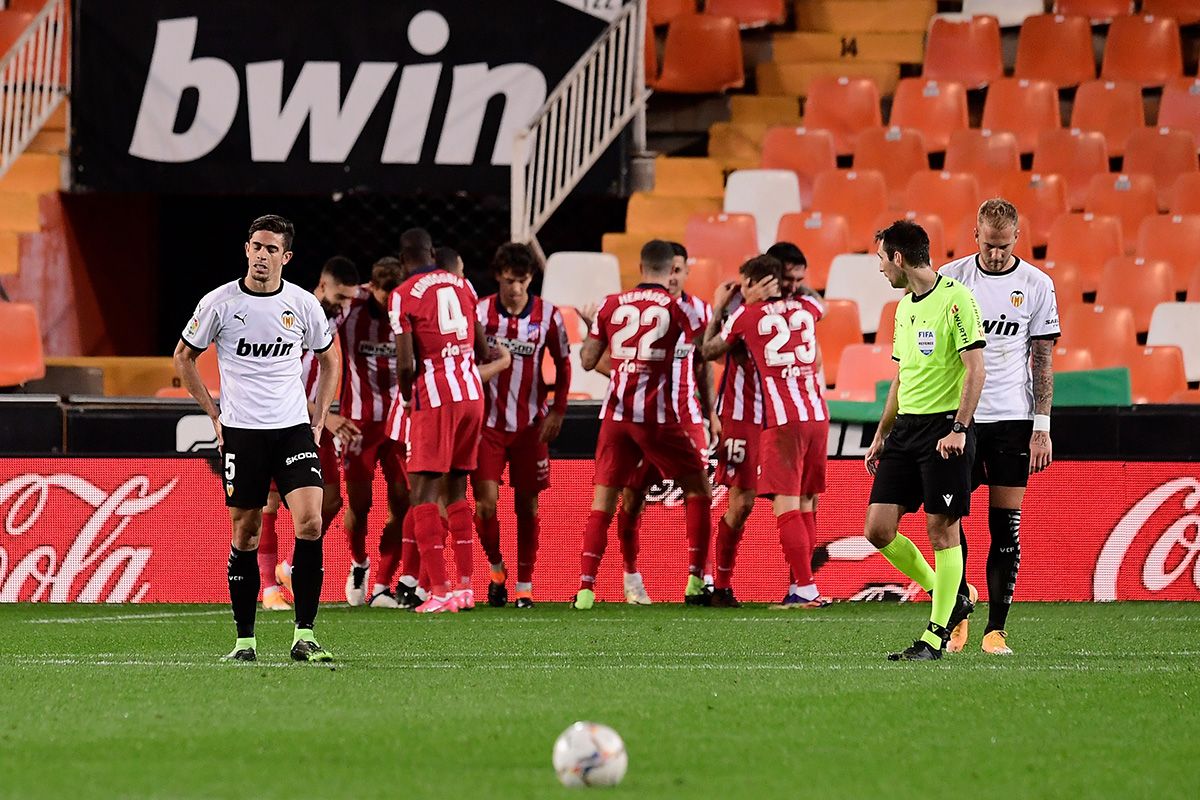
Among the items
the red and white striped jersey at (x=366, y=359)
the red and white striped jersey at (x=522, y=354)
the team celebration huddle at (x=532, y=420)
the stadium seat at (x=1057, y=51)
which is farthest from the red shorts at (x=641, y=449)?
the stadium seat at (x=1057, y=51)

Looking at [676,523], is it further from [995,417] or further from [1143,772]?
[1143,772]

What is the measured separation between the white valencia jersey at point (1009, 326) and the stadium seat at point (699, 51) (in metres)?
9.00

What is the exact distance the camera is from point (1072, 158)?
1598 cm

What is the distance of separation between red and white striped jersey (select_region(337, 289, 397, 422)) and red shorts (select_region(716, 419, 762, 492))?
2005mm

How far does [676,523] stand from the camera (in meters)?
11.6

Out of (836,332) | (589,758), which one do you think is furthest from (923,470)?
(836,332)

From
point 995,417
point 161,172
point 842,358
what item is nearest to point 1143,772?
point 995,417

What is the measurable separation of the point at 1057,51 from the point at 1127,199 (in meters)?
2.00

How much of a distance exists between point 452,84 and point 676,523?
17.4 feet

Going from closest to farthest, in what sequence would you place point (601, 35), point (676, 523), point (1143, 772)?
point (1143, 772) < point (676, 523) < point (601, 35)

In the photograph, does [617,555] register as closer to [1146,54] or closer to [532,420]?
[532,420]

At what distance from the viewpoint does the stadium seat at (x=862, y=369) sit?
13094mm

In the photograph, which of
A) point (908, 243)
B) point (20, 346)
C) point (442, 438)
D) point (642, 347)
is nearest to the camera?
point (908, 243)

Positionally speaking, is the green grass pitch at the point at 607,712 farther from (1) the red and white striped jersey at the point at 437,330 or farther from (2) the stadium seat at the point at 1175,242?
(2) the stadium seat at the point at 1175,242
